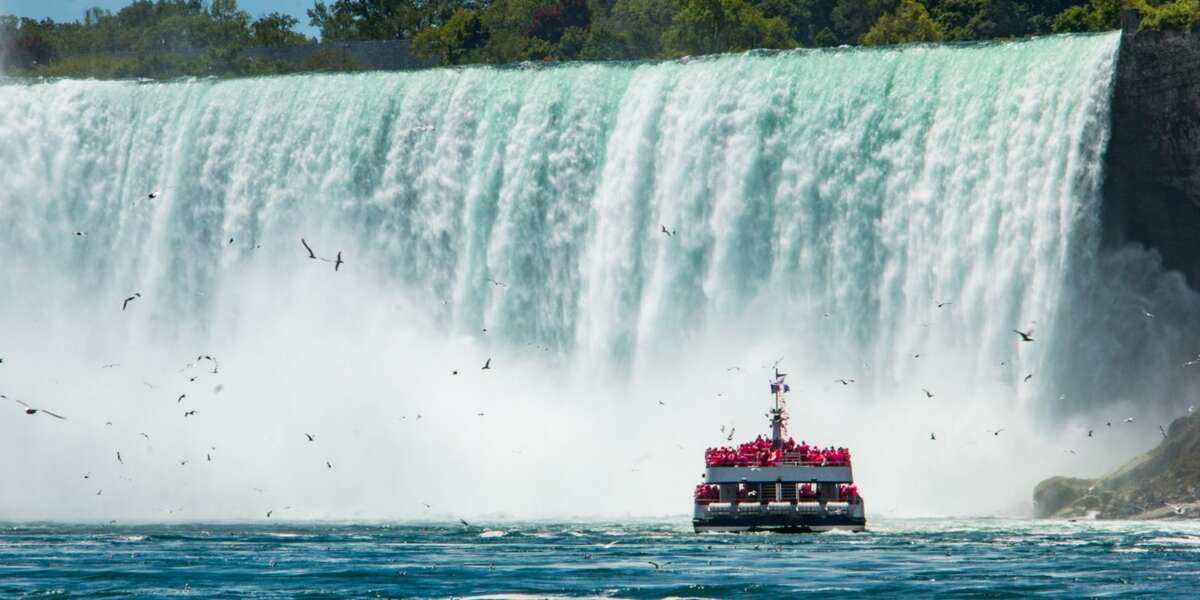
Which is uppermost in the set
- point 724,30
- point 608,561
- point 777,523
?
point 724,30

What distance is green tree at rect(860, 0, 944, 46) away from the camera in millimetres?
95750

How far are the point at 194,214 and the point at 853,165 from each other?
20.2 m

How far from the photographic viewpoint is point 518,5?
126 metres

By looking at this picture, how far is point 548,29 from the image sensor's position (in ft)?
395

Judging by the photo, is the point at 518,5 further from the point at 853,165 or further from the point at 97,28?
the point at 853,165

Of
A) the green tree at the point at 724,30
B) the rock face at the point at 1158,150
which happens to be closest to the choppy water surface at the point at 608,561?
the rock face at the point at 1158,150

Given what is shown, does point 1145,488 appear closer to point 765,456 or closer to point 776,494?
point 776,494

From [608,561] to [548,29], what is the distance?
7507 centimetres

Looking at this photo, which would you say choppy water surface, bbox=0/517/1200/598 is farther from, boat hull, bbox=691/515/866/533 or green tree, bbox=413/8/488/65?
green tree, bbox=413/8/488/65

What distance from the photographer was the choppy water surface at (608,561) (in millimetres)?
42781

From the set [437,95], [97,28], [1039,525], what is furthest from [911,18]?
[97,28]

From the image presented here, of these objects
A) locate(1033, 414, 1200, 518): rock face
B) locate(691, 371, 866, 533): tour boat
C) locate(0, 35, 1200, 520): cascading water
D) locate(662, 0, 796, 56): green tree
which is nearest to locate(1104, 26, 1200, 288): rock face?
locate(0, 35, 1200, 520): cascading water

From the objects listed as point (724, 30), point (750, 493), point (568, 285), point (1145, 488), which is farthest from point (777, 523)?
point (724, 30)

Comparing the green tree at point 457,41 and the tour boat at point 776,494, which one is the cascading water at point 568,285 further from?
the green tree at point 457,41
